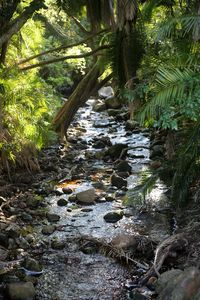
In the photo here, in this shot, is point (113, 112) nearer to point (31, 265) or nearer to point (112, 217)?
point (112, 217)

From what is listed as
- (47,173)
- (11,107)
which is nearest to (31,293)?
(11,107)

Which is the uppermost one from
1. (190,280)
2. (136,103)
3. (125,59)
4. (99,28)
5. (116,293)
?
(99,28)

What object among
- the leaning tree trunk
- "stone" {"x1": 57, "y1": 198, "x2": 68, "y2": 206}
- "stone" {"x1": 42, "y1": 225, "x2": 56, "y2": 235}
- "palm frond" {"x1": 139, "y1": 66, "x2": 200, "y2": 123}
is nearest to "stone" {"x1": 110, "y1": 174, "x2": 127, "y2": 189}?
"stone" {"x1": 57, "y1": 198, "x2": 68, "y2": 206}

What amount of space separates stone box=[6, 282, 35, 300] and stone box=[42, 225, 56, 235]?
174 centimetres

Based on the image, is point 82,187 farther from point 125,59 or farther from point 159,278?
point 159,278

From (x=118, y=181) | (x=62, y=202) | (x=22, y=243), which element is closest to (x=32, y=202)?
(x=62, y=202)

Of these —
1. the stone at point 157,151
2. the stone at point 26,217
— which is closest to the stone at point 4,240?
the stone at point 26,217

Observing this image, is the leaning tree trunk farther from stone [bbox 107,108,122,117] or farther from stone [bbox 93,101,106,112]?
stone [bbox 93,101,106,112]

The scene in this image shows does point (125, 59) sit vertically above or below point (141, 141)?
above

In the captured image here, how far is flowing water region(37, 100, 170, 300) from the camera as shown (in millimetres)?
4992

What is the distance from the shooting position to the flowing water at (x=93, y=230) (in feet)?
16.4

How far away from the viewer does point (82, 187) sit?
883 centimetres

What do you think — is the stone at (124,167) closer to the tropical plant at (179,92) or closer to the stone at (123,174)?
the stone at (123,174)

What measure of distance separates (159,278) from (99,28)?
270 inches
